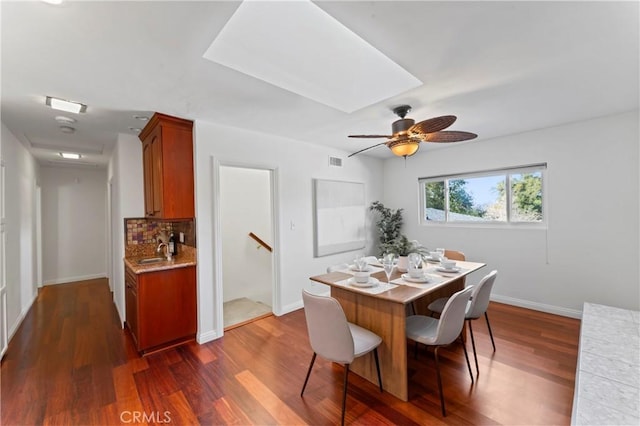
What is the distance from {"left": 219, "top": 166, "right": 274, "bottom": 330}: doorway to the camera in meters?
4.52

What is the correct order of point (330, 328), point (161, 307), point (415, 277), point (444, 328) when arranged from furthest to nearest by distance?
point (161, 307) → point (415, 277) → point (444, 328) → point (330, 328)

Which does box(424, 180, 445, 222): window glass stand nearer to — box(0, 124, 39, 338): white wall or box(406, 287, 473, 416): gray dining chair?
box(406, 287, 473, 416): gray dining chair

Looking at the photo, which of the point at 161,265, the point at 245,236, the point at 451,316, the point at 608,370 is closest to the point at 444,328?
the point at 451,316

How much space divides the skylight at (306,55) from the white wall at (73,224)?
19.9 feet

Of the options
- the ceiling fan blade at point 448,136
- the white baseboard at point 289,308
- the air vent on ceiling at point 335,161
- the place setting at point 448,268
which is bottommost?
the white baseboard at point 289,308

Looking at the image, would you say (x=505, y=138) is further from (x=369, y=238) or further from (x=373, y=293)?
(x=373, y=293)

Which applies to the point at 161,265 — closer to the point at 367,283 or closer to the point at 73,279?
the point at 367,283

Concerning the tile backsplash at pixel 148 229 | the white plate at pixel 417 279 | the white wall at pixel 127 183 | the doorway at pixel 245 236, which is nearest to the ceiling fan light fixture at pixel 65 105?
the white wall at pixel 127 183

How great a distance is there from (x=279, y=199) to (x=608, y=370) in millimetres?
3472

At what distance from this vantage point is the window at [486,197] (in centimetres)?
379

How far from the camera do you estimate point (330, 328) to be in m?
1.80

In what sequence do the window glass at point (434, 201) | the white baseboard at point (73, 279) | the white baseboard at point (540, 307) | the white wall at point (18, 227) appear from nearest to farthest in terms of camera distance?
the white wall at point (18, 227) < the white baseboard at point (540, 307) < the window glass at point (434, 201) < the white baseboard at point (73, 279)

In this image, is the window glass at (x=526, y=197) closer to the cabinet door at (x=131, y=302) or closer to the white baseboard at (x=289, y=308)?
the white baseboard at (x=289, y=308)

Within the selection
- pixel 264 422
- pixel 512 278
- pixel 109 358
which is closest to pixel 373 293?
pixel 264 422
